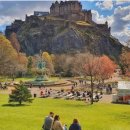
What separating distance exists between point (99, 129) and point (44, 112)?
10.4 m

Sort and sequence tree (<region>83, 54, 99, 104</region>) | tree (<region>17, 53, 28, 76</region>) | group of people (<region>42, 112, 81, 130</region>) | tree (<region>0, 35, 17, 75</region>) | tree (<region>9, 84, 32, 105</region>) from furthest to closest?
tree (<region>17, 53, 28, 76</region>)
tree (<region>0, 35, 17, 75</region>)
tree (<region>83, 54, 99, 104</region>)
tree (<region>9, 84, 32, 105</region>)
group of people (<region>42, 112, 81, 130</region>)

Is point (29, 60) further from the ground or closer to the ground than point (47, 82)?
further from the ground

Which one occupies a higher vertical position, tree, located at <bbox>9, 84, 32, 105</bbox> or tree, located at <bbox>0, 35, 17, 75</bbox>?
tree, located at <bbox>0, 35, 17, 75</bbox>

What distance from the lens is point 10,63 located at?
99062 millimetres

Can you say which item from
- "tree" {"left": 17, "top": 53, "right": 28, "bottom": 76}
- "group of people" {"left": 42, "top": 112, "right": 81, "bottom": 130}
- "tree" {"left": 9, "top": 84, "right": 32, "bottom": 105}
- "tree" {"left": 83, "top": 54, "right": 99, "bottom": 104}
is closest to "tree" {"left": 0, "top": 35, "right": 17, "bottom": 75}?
"tree" {"left": 17, "top": 53, "right": 28, "bottom": 76}

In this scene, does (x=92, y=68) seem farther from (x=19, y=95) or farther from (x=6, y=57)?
(x=6, y=57)

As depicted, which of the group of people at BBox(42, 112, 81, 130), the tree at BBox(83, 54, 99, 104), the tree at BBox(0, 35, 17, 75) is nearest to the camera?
the group of people at BBox(42, 112, 81, 130)

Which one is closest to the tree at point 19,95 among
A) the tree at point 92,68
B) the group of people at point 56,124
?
the tree at point 92,68

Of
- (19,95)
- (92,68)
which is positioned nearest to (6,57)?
(92,68)

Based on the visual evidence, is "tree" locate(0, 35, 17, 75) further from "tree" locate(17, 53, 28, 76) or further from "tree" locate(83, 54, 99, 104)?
"tree" locate(83, 54, 99, 104)

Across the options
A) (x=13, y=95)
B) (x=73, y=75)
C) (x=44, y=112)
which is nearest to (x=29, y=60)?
(x=73, y=75)

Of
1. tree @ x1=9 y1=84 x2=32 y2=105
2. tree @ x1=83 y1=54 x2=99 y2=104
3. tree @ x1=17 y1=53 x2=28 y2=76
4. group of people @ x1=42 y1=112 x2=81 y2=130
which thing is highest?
tree @ x1=17 y1=53 x2=28 y2=76

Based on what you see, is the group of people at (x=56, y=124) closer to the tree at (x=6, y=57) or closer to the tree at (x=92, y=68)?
the tree at (x=92, y=68)

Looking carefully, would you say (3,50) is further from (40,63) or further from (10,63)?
(40,63)
